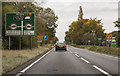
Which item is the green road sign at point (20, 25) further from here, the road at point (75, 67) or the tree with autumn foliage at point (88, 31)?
the tree with autumn foliage at point (88, 31)

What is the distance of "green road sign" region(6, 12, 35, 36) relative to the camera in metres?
20.0

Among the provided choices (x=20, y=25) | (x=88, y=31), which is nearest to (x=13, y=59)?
(x=20, y=25)

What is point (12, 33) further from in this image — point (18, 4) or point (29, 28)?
point (18, 4)

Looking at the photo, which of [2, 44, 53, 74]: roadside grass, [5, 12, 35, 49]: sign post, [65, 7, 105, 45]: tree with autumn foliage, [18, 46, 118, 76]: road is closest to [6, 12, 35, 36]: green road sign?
[5, 12, 35, 49]: sign post

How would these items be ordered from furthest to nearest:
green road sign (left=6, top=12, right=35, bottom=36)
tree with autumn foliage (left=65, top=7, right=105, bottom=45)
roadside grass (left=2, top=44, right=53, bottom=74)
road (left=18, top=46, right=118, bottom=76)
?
tree with autumn foliage (left=65, top=7, right=105, bottom=45) → green road sign (left=6, top=12, right=35, bottom=36) → roadside grass (left=2, top=44, right=53, bottom=74) → road (left=18, top=46, right=118, bottom=76)

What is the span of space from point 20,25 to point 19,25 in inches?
5.0

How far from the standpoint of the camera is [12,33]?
20.1 m

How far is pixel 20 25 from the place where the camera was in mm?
20203

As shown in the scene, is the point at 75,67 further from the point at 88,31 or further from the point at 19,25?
the point at 88,31

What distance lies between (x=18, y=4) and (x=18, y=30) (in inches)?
187

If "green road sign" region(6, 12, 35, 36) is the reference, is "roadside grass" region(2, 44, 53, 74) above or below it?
below

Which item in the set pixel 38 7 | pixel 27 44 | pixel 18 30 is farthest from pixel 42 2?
pixel 27 44

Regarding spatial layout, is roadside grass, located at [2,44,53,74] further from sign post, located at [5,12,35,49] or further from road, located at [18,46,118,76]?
sign post, located at [5,12,35,49]

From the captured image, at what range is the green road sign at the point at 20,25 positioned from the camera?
65.7ft
